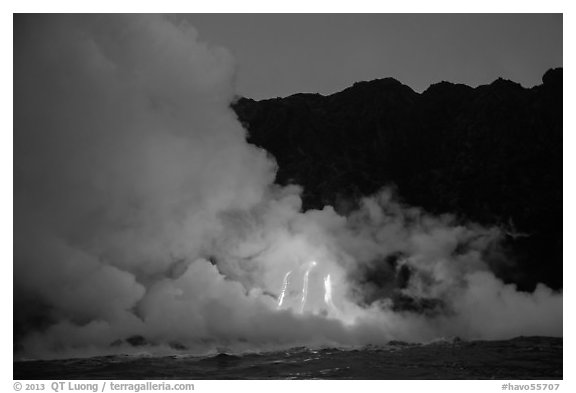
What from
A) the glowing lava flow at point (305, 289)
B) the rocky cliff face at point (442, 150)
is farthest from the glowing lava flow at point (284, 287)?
the rocky cliff face at point (442, 150)

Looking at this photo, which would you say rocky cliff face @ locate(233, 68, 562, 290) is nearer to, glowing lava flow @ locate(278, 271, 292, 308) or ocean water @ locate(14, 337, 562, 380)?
glowing lava flow @ locate(278, 271, 292, 308)


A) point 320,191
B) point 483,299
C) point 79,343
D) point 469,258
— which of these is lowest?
point 79,343

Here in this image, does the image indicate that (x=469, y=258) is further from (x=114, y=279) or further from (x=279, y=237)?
(x=114, y=279)

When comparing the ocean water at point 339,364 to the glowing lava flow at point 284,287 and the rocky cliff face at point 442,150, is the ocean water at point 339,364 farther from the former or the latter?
the rocky cliff face at point 442,150

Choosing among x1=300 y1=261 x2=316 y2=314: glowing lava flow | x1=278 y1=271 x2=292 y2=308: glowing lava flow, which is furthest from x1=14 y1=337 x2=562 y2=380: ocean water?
x1=278 y1=271 x2=292 y2=308: glowing lava flow

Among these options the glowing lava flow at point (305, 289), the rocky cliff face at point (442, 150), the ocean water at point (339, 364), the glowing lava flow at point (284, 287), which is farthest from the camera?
the rocky cliff face at point (442, 150)

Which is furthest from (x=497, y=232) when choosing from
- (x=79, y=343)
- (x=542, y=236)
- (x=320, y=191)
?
(x=79, y=343)

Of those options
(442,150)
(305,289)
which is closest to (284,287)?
(305,289)
